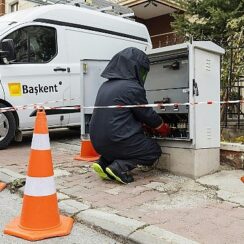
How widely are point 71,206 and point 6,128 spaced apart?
147 inches

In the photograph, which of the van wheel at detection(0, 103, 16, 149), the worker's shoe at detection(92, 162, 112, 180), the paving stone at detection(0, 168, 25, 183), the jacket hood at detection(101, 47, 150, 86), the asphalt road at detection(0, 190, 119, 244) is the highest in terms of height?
the jacket hood at detection(101, 47, 150, 86)

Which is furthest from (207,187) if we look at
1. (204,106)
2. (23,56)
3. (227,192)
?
(23,56)

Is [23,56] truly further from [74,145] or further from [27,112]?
[74,145]

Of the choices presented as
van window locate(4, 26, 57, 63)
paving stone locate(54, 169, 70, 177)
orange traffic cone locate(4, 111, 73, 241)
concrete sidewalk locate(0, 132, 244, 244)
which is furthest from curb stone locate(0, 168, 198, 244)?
van window locate(4, 26, 57, 63)

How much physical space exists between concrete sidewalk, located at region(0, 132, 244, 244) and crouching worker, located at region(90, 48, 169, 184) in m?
0.25

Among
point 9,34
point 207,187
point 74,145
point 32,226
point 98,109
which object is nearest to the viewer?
point 32,226

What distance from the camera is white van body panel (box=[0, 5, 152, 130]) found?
777cm

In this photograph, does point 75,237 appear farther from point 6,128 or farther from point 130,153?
point 6,128

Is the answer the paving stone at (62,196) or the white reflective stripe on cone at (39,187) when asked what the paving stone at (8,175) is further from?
the white reflective stripe on cone at (39,187)

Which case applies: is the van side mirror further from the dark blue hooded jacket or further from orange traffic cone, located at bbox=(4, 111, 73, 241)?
orange traffic cone, located at bbox=(4, 111, 73, 241)

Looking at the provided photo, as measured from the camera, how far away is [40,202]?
3.75 m

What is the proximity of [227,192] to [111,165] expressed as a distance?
1.38 metres

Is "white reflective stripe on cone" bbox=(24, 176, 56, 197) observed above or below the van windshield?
below

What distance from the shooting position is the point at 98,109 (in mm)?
5371
